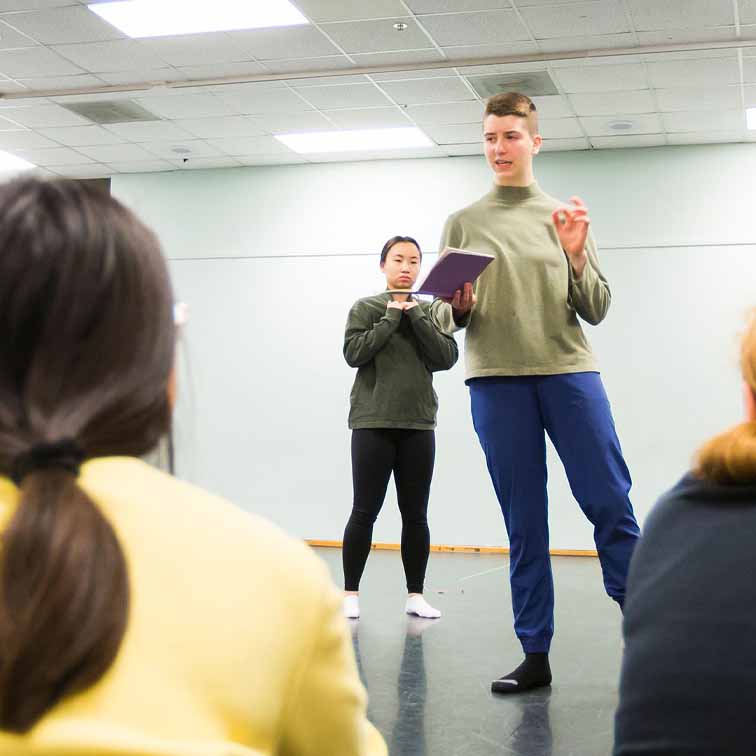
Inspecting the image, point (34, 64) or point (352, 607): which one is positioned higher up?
point (34, 64)

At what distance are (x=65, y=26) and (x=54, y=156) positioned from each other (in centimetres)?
260

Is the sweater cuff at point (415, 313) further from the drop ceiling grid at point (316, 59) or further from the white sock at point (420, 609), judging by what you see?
the drop ceiling grid at point (316, 59)

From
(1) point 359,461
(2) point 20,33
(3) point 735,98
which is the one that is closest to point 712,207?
(3) point 735,98

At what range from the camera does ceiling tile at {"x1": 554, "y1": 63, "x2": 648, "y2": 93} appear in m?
5.62

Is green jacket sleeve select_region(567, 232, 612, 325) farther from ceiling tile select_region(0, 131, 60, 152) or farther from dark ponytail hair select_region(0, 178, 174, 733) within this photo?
ceiling tile select_region(0, 131, 60, 152)

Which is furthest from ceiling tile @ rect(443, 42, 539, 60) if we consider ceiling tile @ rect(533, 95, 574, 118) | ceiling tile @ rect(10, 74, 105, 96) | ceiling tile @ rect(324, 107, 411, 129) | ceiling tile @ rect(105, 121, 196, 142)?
ceiling tile @ rect(105, 121, 196, 142)

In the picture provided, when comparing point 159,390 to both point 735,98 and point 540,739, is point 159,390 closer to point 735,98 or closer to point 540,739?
point 540,739

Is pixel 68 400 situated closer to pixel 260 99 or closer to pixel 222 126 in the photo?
pixel 260 99

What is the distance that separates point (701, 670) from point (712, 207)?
6.39m

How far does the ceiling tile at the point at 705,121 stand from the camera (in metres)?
6.35

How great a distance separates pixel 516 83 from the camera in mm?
5898

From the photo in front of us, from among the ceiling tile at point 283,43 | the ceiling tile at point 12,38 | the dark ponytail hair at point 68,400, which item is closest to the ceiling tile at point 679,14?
the ceiling tile at point 283,43

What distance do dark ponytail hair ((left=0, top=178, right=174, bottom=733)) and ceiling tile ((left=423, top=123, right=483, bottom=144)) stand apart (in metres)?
6.17

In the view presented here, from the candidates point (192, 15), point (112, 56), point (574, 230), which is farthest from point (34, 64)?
point (574, 230)
